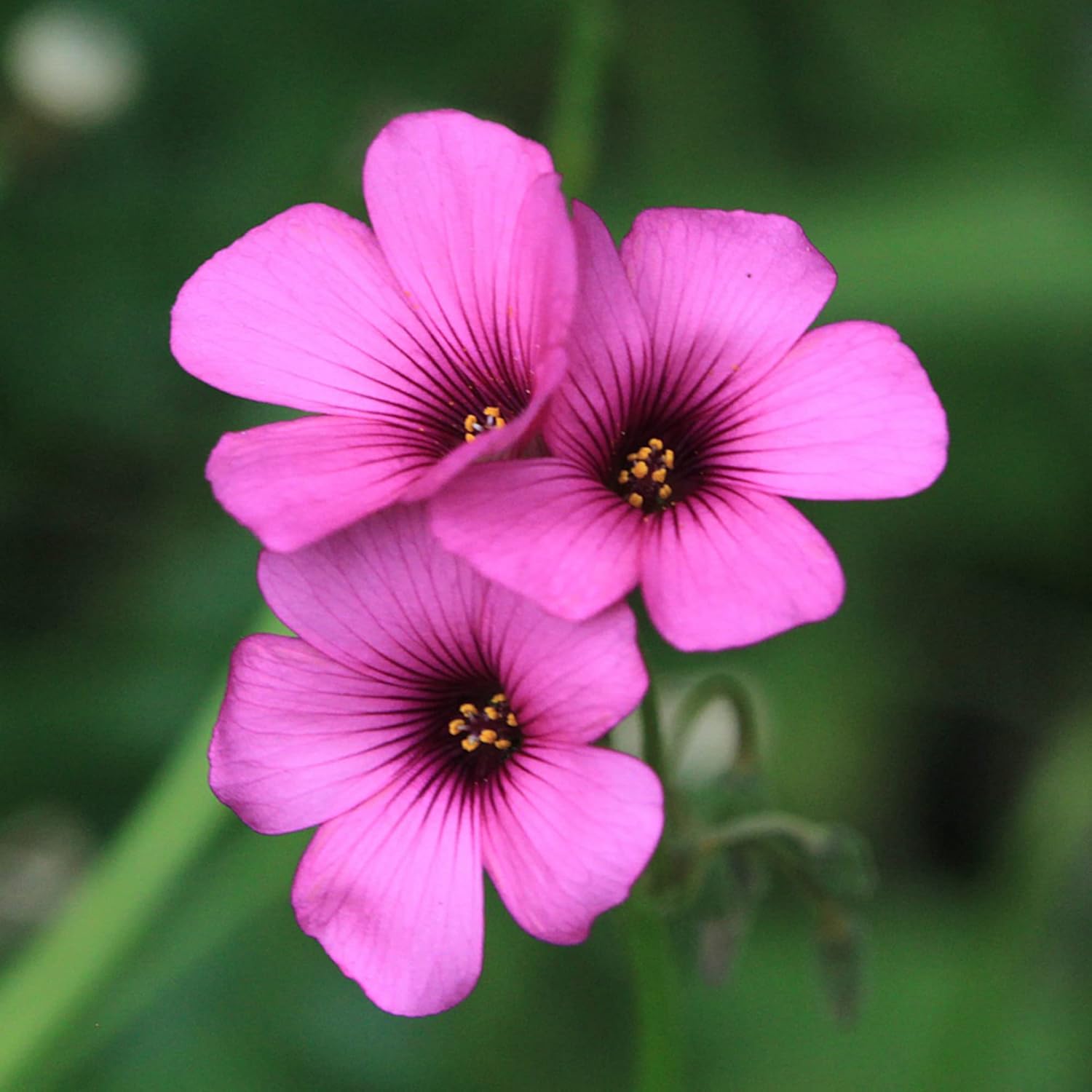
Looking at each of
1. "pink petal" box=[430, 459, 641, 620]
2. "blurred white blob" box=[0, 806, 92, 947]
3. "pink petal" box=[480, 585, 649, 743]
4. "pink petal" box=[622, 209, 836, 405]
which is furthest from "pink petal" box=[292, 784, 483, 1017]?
"blurred white blob" box=[0, 806, 92, 947]

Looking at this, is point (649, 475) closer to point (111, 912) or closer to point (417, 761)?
point (417, 761)

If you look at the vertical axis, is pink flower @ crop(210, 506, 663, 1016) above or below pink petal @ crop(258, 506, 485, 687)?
below

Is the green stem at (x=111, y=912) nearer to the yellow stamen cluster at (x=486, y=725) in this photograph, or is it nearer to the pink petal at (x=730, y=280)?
the yellow stamen cluster at (x=486, y=725)

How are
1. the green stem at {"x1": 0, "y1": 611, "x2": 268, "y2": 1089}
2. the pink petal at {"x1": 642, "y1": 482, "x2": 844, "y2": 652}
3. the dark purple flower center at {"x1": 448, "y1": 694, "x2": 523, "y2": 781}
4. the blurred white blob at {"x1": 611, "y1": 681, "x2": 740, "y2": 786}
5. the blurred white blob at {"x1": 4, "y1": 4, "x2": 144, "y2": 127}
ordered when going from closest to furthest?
the pink petal at {"x1": 642, "y1": 482, "x2": 844, "y2": 652} < the dark purple flower center at {"x1": 448, "y1": 694, "x2": 523, "y2": 781} < the green stem at {"x1": 0, "y1": 611, "x2": 268, "y2": 1089} < the blurred white blob at {"x1": 611, "y1": 681, "x2": 740, "y2": 786} < the blurred white blob at {"x1": 4, "y1": 4, "x2": 144, "y2": 127}

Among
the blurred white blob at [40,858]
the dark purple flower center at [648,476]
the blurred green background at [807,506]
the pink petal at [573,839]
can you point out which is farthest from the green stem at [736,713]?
the blurred white blob at [40,858]

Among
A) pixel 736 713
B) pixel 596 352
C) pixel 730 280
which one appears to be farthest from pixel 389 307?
pixel 736 713

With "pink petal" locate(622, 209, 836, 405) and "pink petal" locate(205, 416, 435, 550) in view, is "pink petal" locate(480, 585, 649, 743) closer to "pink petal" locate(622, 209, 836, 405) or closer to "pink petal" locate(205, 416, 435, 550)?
"pink petal" locate(205, 416, 435, 550)

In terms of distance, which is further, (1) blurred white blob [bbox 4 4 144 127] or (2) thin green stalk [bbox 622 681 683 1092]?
(1) blurred white blob [bbox 4 4 144 127]
